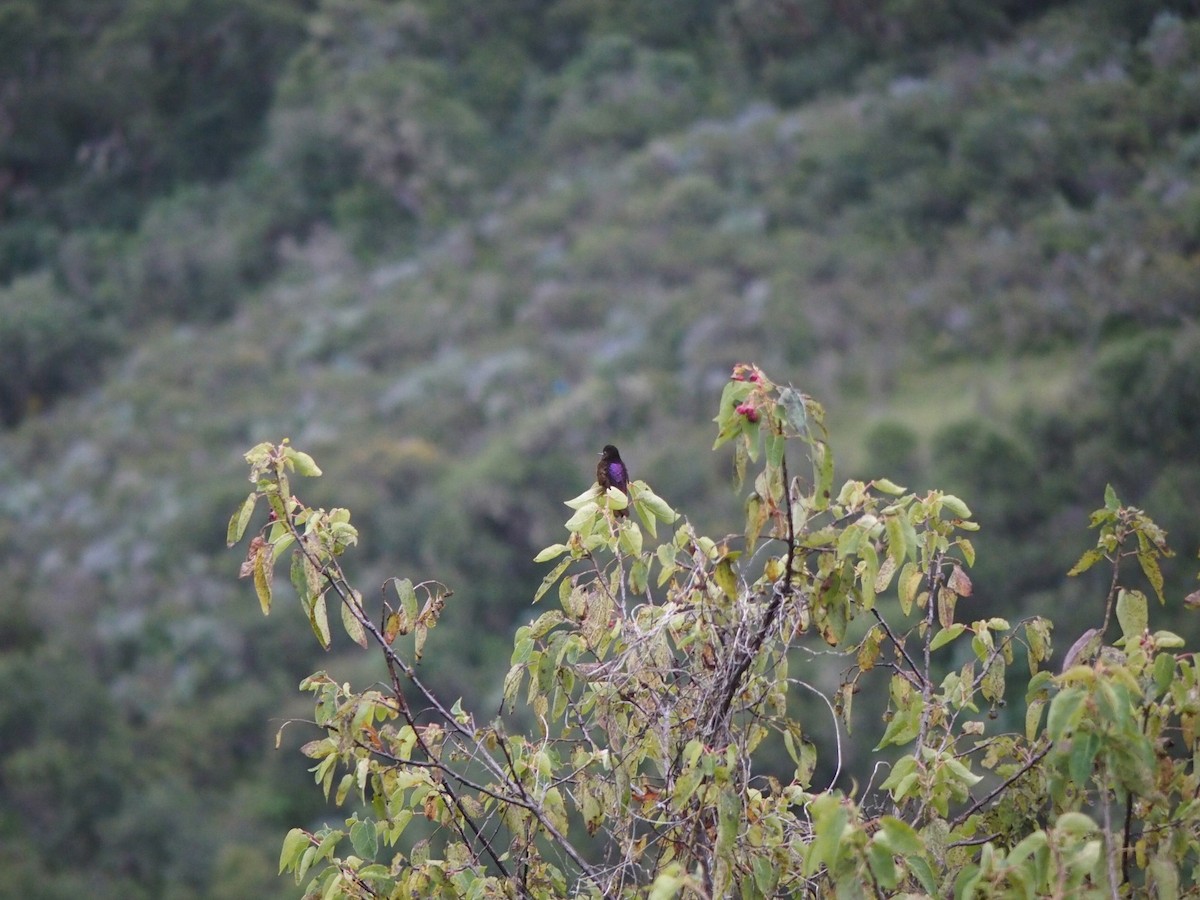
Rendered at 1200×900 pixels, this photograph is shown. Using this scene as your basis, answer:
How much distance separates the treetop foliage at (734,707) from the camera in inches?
83.0

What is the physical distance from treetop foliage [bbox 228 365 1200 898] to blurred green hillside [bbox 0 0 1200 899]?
30.1ft

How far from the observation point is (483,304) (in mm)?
22609

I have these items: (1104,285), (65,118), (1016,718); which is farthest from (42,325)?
(1016,718)

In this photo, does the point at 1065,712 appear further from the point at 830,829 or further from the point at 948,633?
the point at 948,633

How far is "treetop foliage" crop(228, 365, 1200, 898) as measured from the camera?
2107 mm

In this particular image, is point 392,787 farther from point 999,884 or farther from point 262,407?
point 262,407

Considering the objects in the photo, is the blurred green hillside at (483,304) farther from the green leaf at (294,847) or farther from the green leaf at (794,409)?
the green leaf at (794,409)

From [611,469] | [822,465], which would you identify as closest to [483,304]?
[611,469]

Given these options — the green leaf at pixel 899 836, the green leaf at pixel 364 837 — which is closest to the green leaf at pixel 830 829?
the green leaf at pixel 899 836

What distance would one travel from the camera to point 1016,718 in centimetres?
1038

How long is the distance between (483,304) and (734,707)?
20.3 meters

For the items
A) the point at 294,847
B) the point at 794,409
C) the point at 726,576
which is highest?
the point at 794,409

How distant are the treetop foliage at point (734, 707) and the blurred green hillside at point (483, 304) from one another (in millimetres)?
9171

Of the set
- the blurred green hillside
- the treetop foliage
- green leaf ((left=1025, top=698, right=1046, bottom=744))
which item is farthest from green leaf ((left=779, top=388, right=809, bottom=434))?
the blurred green hillside
